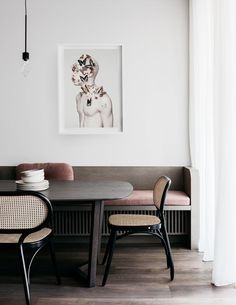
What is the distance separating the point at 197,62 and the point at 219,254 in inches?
79.1

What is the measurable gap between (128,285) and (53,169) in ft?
5.40

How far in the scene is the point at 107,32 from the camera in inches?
157

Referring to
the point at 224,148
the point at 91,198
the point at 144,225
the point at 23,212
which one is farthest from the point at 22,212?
the point at 224,148

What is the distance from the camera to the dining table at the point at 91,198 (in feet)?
8.13

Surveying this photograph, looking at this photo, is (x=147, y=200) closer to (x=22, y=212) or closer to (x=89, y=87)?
(x=89, y=87)

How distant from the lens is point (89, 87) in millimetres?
3988

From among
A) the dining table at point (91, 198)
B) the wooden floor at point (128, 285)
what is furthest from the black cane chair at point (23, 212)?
the wooden floor at point (128, 285)

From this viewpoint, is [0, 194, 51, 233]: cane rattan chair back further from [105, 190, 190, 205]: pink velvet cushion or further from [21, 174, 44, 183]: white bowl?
[105, 190, 190, 205]: pink velvet cushion

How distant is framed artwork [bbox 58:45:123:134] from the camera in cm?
398

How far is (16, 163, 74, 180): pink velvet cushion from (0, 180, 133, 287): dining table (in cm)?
83

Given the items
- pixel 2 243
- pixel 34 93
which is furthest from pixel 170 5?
pixel 2 243

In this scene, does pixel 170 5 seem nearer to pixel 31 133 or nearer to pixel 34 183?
pixel 31 133

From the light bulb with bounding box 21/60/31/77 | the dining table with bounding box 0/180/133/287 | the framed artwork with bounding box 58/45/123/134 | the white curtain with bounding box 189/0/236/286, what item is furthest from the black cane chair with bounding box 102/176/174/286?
the light bulb with bounding box 21/60/31/77

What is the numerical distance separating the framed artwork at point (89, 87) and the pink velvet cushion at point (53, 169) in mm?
416
